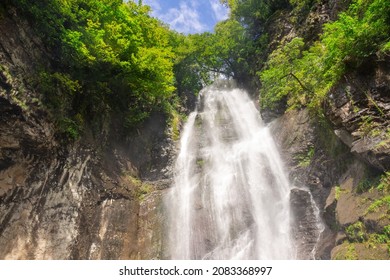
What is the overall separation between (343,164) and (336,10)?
326 inches

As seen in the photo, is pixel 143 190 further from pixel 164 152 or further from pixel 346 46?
pixel 346 46

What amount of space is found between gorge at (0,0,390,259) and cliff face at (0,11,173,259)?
0.05m

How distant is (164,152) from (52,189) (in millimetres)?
7144

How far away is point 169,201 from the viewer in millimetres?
14477

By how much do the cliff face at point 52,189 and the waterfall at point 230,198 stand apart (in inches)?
53.6

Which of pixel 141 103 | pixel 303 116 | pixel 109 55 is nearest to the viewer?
pixel 109 55

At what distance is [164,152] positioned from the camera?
17.3 metres

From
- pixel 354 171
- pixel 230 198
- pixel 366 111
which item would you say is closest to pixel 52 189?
pixel 230 198

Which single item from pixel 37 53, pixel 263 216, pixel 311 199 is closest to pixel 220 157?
pixel 263 216

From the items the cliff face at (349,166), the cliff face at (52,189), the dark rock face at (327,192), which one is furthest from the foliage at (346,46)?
the cliff face at (52,189)

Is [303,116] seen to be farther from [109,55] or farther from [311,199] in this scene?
[109,55]

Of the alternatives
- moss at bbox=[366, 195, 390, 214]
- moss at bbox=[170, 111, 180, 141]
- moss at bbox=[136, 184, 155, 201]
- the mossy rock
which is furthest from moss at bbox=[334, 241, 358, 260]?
moss at bbox=[170, 111, 180, 141]

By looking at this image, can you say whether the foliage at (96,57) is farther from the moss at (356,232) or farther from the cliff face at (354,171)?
the moss at (356,232)

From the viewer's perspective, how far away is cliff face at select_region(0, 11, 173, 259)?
32.2 feet
